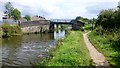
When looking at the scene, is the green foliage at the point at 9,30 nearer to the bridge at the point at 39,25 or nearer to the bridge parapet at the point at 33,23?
the bridge at the point at 39,25

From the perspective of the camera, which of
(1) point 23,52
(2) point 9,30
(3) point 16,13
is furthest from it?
(3) point 16,13

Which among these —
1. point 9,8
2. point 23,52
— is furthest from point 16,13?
point 23,52

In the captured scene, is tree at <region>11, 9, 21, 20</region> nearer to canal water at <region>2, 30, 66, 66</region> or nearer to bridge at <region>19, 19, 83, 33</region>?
bridge at <region>19, 19, 83, 33</region>

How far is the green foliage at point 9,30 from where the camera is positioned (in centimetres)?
6889

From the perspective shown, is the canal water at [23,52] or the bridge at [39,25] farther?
the bridge at [39,25]

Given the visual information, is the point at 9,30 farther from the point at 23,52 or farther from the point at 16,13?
the point at 23,52

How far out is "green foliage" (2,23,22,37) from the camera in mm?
68887

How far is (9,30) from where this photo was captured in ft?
235

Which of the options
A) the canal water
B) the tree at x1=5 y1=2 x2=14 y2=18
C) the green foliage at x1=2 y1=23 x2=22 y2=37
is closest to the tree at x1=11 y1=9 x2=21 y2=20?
the tree at x1=5 y1=2 x2=14 y2=18

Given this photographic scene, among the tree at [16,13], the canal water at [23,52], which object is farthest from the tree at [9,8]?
the canal water at [23,52]

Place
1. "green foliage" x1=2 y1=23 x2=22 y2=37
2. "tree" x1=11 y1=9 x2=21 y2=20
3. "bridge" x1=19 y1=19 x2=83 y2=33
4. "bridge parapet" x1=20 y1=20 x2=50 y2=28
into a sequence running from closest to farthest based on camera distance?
"green foliage" x1=2 y1=23 x2=22 y2=37 → "bridge parapet" x1=20 y1=20 x2=50 y2=28 → "bridge" x1=19 y1=19 x2=83 y2=33 → "tree" x1=11 y1=9 x2=21 y2=20

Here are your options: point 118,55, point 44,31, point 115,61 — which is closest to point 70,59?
point 115,61

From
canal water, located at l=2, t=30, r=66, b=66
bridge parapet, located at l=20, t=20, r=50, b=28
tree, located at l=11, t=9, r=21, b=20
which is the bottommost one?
canal water, located at l=2, t=30, r=66, b=66

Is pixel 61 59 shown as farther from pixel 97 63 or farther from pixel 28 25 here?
pixel 28 25
